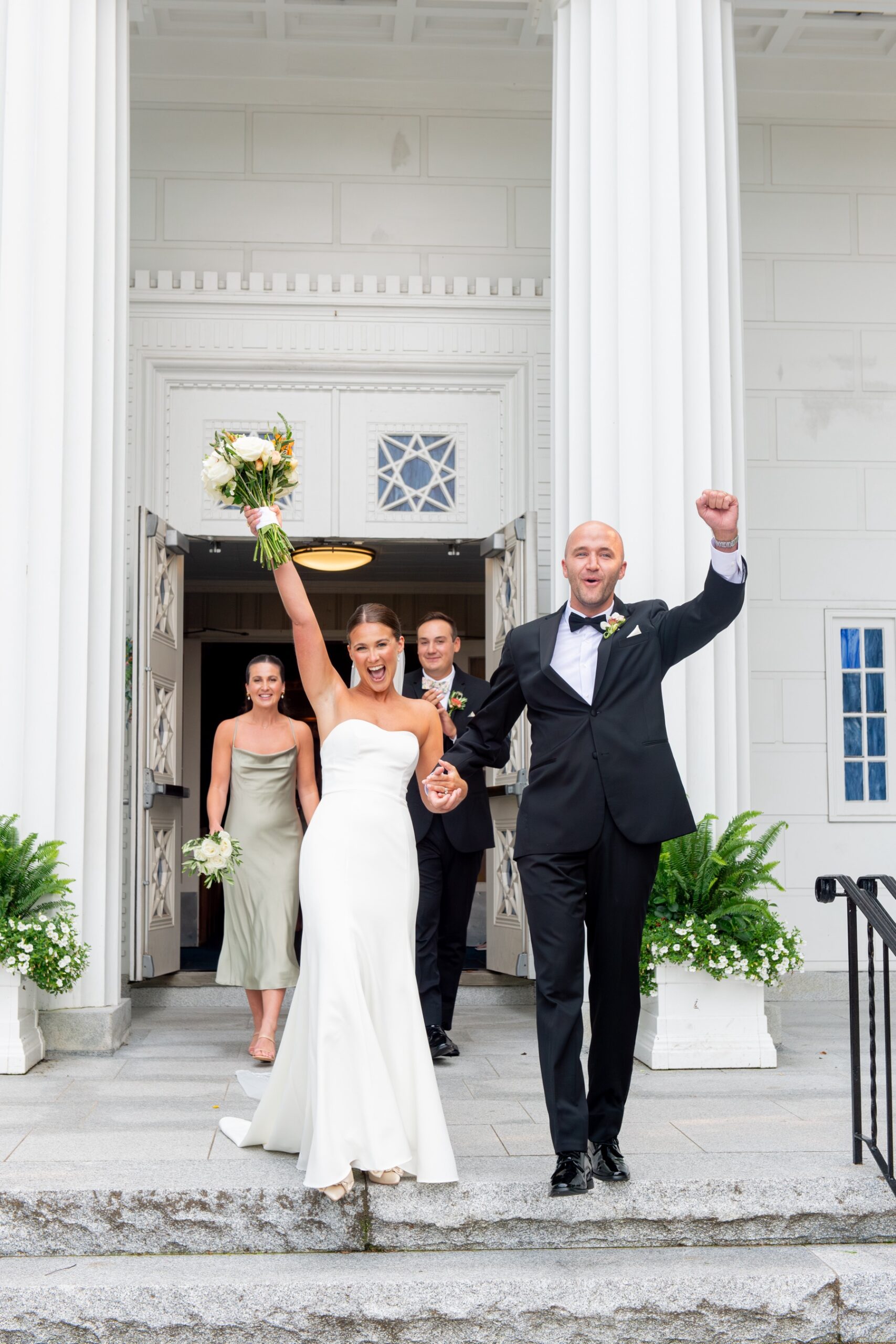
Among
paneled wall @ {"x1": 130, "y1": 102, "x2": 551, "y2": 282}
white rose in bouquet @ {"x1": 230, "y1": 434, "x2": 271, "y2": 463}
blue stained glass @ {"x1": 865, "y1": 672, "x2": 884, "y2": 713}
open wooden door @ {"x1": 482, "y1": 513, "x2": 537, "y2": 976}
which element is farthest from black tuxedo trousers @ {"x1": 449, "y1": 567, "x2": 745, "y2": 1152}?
paneled wall @ {"x1": 130, "y1": 102, "x2": 551, "y2": 282}

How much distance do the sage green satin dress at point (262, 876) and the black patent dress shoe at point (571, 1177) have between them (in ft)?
8.70

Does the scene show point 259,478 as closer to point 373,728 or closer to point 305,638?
point 305,638

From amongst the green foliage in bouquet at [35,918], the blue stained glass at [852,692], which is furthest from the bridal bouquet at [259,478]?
the blue stained glass at [852,692]

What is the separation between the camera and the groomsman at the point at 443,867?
648 centimetres

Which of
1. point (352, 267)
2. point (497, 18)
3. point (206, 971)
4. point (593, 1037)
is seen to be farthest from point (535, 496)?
point (593, 1037)

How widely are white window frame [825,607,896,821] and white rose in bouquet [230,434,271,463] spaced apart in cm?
559

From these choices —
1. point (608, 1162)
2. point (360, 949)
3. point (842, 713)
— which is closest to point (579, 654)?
point (360, 949)

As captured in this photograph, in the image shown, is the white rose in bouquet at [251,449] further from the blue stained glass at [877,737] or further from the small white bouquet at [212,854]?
the blue stained glass at [877,737]

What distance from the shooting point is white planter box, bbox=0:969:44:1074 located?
6172 mm

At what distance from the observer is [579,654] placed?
14.6 feet

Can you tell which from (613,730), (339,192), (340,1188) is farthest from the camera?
(339,192)

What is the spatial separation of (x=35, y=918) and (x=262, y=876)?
44.9 inches

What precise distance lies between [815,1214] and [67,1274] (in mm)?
2383

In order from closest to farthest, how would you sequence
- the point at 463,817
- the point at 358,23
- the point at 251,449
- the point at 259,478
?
the point at 251,449
the point at 259,478
the point at 463,817
the point at 358,23
